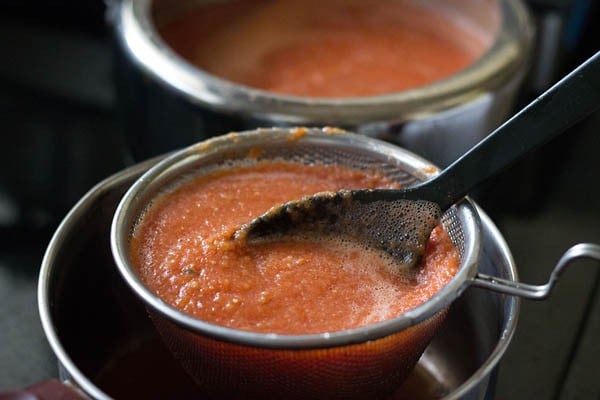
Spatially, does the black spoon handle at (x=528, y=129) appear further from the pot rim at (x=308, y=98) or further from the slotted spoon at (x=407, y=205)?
the pot rim at (x=308, y=98)

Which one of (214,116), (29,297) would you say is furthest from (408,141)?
(29,297)

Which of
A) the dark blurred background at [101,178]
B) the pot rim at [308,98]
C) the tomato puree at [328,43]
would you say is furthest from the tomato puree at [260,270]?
the tomato puree at [328,43]

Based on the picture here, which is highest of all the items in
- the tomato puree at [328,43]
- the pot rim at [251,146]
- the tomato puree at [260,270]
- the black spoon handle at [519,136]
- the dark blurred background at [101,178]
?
the black spoon handle at [519,136]

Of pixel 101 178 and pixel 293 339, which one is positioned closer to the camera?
pixel 293 339

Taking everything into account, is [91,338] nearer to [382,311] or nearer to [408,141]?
[382,311]

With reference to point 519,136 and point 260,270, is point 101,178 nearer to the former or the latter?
point 260,270

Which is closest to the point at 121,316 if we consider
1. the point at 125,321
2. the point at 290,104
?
the point at 125,321
